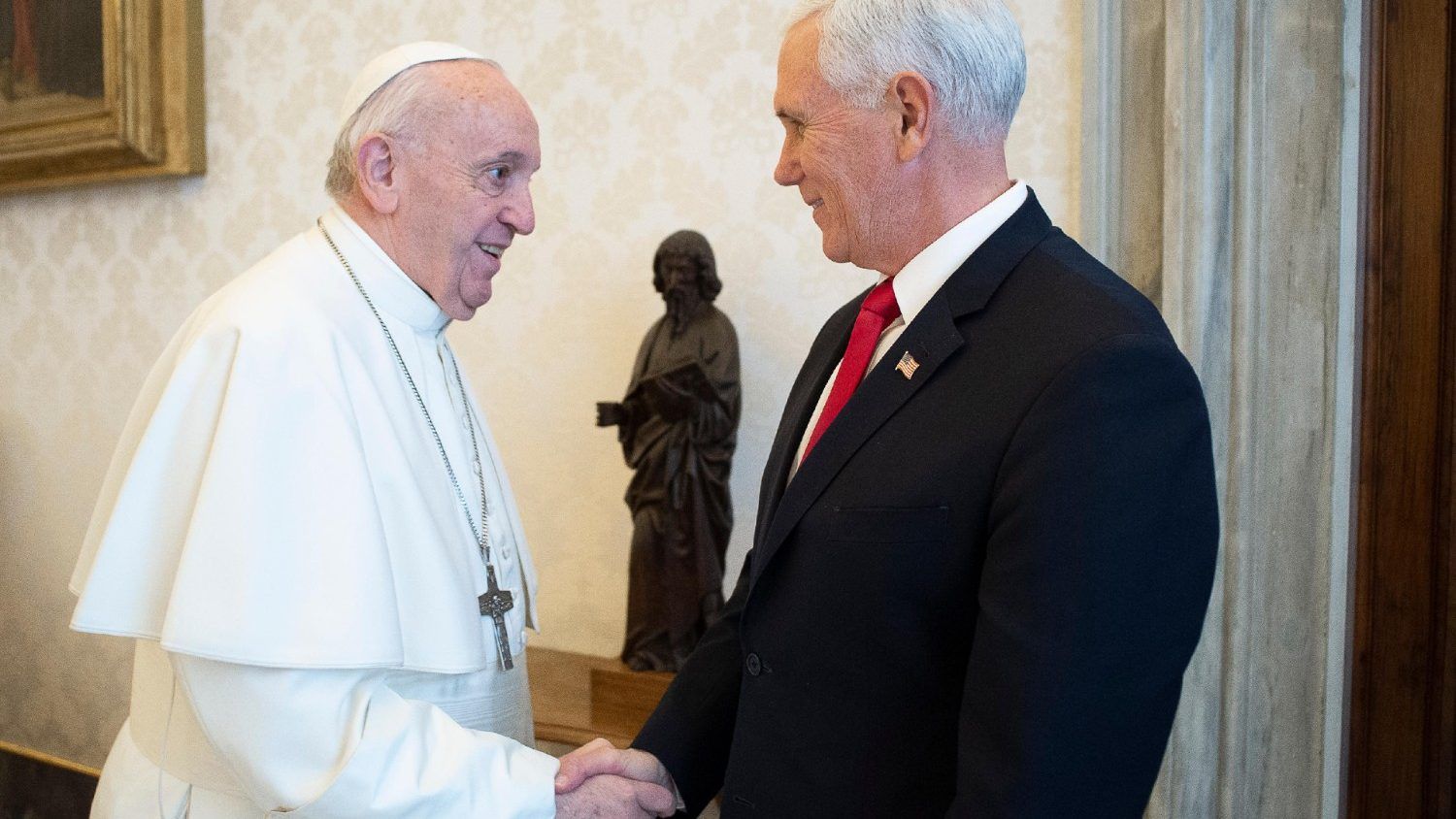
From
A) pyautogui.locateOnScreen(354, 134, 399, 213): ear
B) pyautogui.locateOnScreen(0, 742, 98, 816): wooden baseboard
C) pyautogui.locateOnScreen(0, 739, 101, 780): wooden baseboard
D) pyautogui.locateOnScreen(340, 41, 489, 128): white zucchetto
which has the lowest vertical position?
pyautogui.locateOnScreen(0, 742, 98, 816): wooden baseboard

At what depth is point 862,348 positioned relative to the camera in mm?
1653

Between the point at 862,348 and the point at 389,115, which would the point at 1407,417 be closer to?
the point at 862,348

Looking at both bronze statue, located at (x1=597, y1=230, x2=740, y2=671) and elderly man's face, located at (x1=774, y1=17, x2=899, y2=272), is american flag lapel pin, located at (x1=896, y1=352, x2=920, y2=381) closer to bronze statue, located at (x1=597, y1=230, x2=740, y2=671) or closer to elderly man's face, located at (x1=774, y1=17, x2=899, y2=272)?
elderly man's face, located at (x1=774, y1=17, x2=899, y2=272)

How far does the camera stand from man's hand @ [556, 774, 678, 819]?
1.83 meters

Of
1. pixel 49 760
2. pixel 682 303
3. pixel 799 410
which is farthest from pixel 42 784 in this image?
pixel 799 410

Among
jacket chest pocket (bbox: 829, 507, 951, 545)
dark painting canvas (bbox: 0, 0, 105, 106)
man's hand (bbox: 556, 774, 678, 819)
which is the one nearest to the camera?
jacket chest pocket (bbox: 829, 507, 951, 545)

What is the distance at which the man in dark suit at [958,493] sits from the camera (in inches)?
48.3

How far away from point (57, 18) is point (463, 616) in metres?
3.69

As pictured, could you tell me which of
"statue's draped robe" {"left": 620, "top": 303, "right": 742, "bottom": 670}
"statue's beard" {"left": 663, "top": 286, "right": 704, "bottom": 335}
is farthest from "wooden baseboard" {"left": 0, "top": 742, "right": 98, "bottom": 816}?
"statue's beard" {"left": 663, "top": 286, "right": 704, "bottom": 335}

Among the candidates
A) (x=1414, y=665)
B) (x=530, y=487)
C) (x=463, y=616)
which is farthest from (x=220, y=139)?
(x=1414, y=665)

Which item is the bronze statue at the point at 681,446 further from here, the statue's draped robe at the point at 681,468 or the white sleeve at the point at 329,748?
the white sleeve at the point at 329,748

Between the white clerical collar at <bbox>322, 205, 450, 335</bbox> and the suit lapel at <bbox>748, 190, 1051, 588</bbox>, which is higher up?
the white clerical collar at <bbox>322, 205, 450, 335</bbox>

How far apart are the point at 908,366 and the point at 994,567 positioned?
30 centimetres

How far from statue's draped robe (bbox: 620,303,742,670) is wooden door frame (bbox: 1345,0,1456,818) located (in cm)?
143
